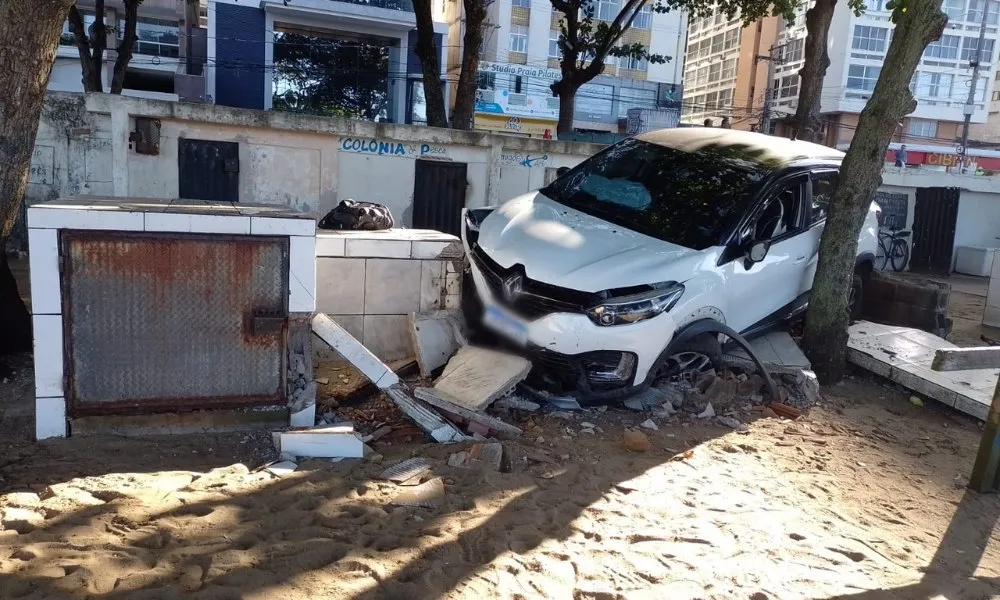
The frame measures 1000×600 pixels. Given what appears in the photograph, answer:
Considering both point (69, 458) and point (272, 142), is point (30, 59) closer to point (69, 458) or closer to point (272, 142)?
point (69, 458)

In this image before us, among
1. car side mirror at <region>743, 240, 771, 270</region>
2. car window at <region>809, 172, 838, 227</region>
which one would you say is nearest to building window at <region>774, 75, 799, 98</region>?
car window at <region>809, 172, 838, 227</region>

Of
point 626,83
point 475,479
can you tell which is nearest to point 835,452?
point 475,479

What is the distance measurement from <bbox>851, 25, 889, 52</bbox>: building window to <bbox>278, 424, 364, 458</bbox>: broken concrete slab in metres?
51.9

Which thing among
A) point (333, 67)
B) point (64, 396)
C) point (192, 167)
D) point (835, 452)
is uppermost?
point (333, 67)

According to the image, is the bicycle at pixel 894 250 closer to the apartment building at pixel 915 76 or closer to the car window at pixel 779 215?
the car window at pixel 779 215

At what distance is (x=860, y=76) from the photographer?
48500mm

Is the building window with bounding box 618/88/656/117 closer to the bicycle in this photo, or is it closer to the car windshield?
the bicycle

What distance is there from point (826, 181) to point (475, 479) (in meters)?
4.60

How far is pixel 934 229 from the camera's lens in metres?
17.4

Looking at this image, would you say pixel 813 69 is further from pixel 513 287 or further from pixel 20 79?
pixel 20 79

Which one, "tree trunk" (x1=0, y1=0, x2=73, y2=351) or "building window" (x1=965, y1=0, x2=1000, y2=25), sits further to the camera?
"building window" (x1=965, y1=0, x2=1000, y2=25)

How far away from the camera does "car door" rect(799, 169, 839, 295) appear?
6535 mm

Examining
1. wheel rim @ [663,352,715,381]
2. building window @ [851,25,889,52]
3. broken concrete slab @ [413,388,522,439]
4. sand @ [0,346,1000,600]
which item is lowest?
sand @ [0,346,1000,600]

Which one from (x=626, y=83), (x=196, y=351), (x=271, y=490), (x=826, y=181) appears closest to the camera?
(x=271, y=490)
